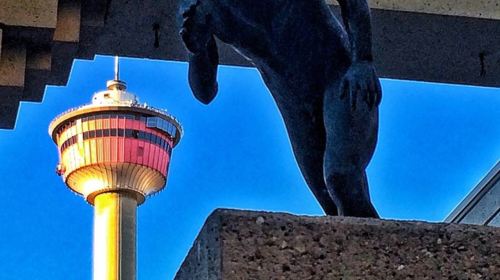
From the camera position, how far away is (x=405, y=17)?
370 inches

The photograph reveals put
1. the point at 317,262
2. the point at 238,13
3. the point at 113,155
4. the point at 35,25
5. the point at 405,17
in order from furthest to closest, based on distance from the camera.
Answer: the point at 113,155 < the point at 405,17 < the point at 35,25 < the point at 238,13 < the point at 317,262

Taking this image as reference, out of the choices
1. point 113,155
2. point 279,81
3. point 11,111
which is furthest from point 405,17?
point 113,155

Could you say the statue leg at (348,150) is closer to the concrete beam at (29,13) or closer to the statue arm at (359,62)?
the statue arm at (359,62)

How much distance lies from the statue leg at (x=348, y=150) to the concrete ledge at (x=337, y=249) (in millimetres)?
368

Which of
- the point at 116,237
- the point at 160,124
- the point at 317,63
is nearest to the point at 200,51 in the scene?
the point at 317,63

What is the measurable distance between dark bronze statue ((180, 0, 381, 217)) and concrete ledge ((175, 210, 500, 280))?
0.38 m

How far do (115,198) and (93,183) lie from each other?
149 cm

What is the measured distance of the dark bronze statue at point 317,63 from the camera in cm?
334

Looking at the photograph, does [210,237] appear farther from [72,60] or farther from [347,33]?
[72,60]

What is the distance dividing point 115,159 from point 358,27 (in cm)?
6398

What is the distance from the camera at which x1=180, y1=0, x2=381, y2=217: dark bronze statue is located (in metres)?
3.34

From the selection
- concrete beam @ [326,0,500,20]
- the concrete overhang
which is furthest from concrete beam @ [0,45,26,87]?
concrete beam @ [326,0,500,20]

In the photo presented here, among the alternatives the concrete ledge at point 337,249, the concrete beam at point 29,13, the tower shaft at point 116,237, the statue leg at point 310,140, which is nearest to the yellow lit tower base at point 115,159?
the tower shaft at point 116,237

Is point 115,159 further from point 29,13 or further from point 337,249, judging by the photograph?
point 337,249
